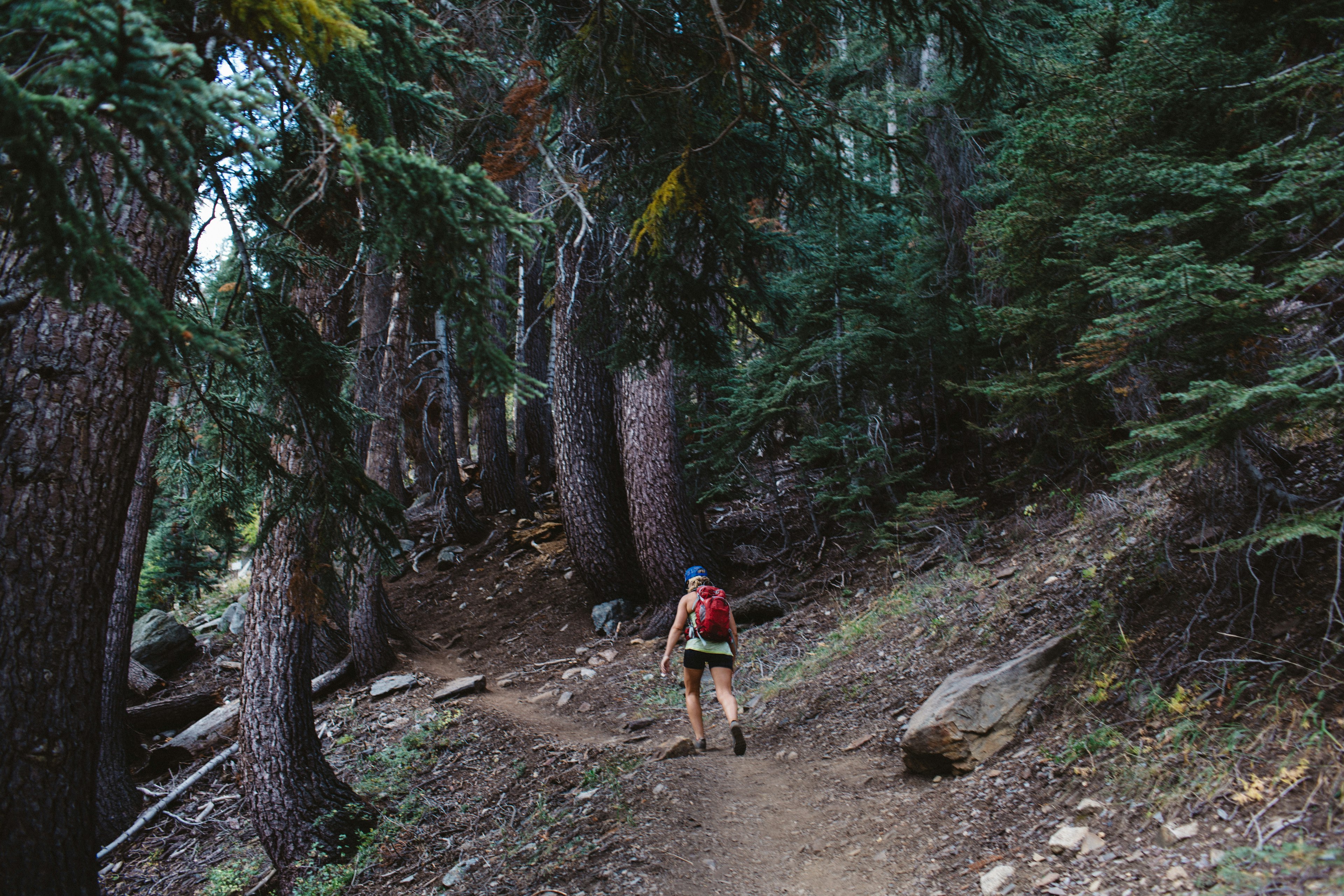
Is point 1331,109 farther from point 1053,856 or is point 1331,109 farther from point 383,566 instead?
point 383,566

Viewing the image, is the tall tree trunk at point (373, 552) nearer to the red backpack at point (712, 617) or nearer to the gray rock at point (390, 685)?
the gray rock at point (390, 685)

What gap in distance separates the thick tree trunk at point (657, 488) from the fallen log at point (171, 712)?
701 centimetres

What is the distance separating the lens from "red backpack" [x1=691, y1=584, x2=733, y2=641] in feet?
20.3

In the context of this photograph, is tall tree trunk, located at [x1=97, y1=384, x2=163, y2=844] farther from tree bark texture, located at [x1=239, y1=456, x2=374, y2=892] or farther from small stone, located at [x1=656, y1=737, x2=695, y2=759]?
small stone, located at [x1=656, y1=737, x2=695, y2=759]

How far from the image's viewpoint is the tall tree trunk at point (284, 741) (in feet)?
19.3

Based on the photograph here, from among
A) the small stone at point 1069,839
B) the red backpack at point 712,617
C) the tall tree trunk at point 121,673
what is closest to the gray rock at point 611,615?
the red backpack at point 712,617

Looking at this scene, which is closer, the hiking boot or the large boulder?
the large boulder

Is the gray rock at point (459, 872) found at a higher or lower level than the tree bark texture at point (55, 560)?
lower

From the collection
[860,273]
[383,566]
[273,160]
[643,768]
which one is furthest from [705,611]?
[860,273]

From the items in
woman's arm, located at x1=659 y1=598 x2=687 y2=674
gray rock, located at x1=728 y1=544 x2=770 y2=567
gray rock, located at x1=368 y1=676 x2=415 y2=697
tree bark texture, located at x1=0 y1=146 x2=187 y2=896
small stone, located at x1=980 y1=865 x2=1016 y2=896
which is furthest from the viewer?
gray rock, located at x1=728 y1=544 x2=770 y2=567

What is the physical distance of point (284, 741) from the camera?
5.99 metres

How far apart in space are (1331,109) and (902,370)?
718cm

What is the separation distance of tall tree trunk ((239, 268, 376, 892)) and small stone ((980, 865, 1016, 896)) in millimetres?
5141

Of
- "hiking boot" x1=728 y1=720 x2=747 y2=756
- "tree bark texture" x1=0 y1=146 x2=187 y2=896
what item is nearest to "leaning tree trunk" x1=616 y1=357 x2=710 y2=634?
"hiking boot" x1=728 y1=720 x2=747 y2=756
